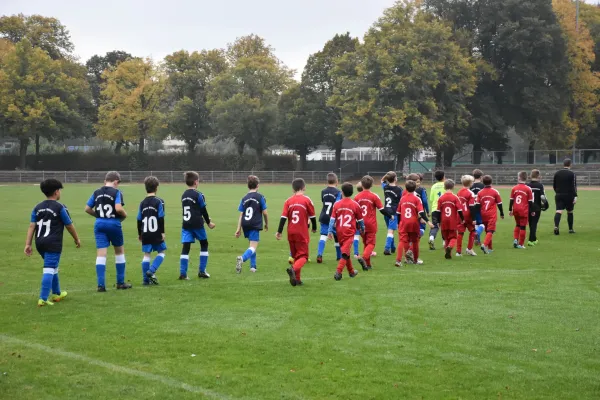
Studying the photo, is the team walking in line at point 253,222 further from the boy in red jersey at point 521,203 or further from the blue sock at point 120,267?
the boy in red jersey at point 521,203

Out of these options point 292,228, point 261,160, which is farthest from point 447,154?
point 292,228

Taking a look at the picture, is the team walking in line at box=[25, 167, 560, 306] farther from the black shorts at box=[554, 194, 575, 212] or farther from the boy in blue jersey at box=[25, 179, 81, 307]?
the black shorts at box=[554, 194, 575, 212]

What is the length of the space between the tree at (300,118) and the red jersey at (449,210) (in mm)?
58015

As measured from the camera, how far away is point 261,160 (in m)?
79.5

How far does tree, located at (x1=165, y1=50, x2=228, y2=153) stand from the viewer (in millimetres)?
77438

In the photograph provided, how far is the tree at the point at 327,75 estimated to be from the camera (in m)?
74.8

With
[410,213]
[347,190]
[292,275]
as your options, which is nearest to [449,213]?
[410,213]

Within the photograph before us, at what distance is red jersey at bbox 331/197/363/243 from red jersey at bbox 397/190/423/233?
2.17m

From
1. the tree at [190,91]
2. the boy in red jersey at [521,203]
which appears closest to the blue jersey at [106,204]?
the boy in red jersey at [521,203]

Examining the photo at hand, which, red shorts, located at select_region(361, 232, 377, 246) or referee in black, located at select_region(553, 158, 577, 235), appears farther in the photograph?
referee in black, located at select_region(553, 158, 577, 235)

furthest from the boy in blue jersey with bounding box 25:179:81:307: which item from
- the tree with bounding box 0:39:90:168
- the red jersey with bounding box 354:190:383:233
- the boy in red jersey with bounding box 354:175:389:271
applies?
the tree with bounding box 0:39:90:168

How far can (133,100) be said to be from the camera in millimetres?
77500

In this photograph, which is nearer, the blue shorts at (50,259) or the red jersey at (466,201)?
the blue shorts at (50,259)

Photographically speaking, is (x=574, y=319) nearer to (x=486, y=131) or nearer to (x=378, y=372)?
(x=378, y=372)
